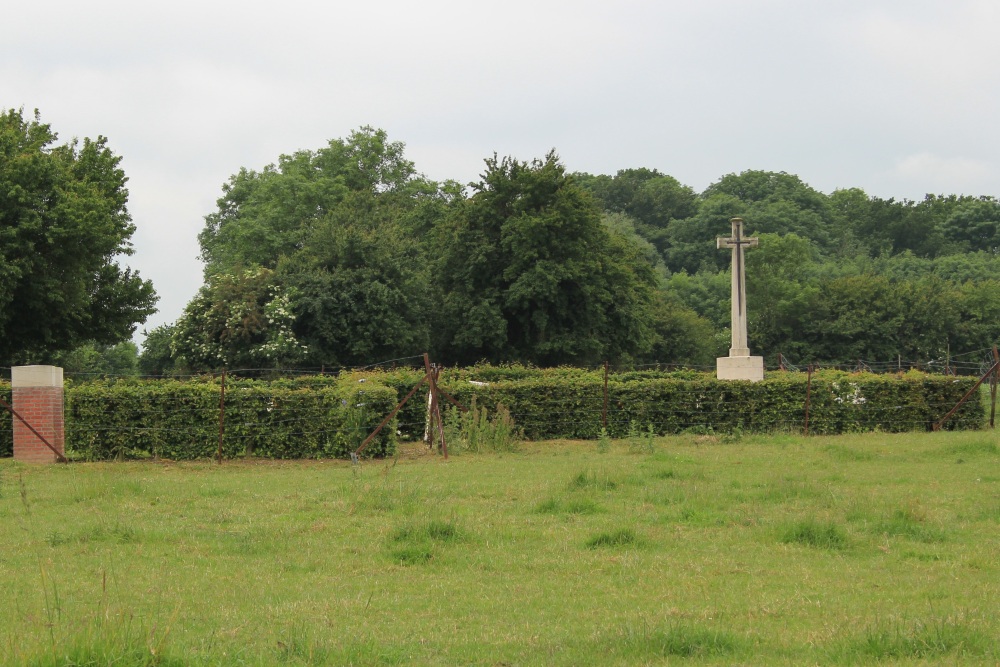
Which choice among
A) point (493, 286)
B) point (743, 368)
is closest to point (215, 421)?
point (743, 368)

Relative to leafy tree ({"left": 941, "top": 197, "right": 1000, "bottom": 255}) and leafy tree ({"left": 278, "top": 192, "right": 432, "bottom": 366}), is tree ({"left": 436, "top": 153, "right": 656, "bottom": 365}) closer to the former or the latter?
leafy tree ({"left": 278, "top": 192, "right": 432, "bottom": 366})

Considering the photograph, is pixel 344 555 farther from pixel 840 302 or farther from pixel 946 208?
pixel 946 208

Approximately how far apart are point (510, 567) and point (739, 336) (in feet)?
67.4

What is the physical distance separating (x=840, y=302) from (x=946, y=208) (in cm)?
4824

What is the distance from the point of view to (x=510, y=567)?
30.9 feet

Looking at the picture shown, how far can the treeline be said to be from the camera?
4284 centimetres

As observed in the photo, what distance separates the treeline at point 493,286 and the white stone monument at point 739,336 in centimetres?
1305

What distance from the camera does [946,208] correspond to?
104 metres

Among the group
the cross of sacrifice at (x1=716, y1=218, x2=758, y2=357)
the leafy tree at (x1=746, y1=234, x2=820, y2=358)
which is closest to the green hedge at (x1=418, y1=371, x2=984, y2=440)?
the cross of sacrifice at (x1=716, y1=218, x2=758, y2=357)

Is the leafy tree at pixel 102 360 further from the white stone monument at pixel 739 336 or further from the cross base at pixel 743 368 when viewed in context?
the cross base at pixel 743 368

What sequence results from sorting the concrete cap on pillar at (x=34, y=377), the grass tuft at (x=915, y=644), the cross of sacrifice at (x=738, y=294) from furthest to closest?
the cross of sacrifice at (x=738, y=294) → the concrete cap on pillar at (x=34, y=377) → the grass tuft at (x=915, y=644)

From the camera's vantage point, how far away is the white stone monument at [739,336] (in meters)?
27.4

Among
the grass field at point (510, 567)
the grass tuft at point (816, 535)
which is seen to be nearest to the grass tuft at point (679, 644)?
the grass field at point (510, 567)

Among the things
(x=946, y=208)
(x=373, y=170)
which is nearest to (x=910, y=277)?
(x=946, y=208)
